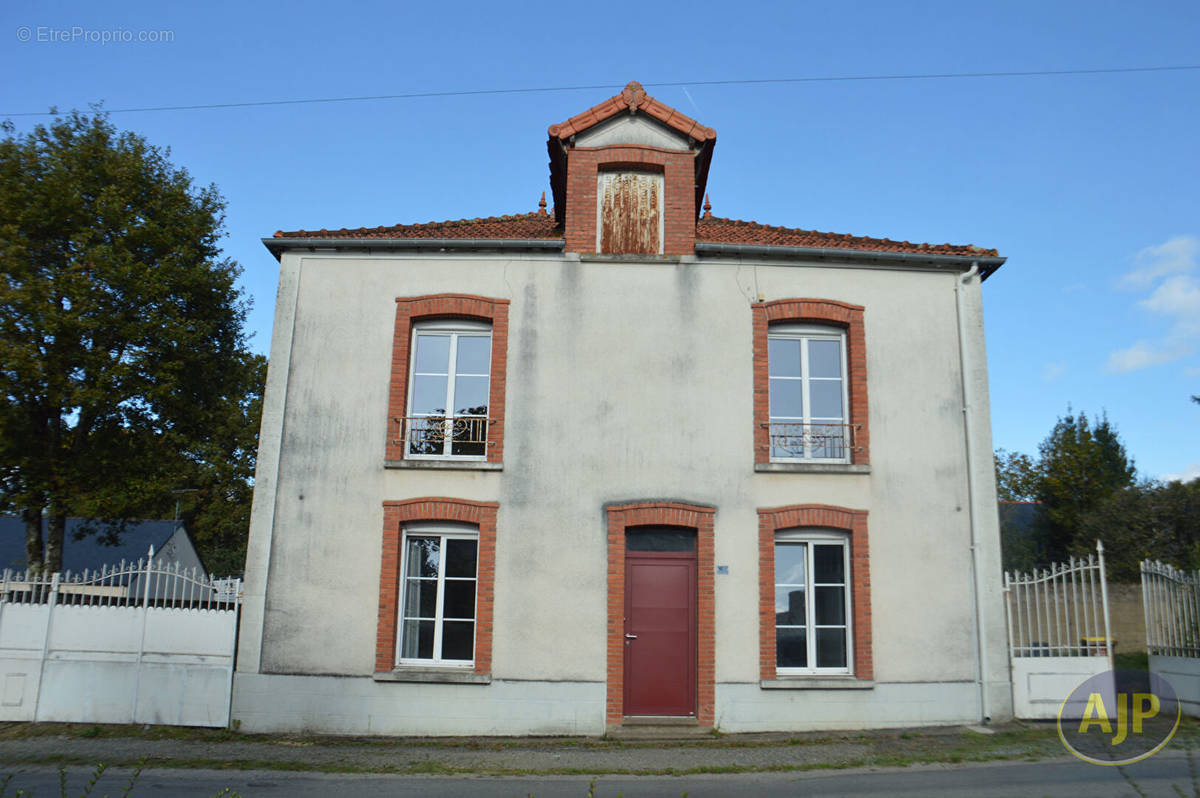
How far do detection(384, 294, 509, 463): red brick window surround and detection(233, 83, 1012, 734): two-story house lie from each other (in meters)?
0.04

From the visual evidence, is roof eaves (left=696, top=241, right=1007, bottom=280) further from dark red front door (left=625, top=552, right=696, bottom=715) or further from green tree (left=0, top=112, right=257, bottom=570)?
green tree (left=0, top=112, right=257, bottom=570)

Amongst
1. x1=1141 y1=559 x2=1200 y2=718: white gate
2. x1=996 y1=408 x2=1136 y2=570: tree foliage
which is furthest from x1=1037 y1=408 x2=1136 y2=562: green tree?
x1=1141 y1=559 x2=1200 y2=718: white gate

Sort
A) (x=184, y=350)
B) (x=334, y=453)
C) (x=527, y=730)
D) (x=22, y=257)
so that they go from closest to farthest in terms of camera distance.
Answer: (x=527, y=730) < (x=334, y=453) < (x=22, y=257) < (x=184, y=350)

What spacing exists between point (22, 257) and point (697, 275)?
10.6m

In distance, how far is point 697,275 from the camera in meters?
11.4

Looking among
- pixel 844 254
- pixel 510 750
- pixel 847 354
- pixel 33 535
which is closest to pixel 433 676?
pixel 510 750

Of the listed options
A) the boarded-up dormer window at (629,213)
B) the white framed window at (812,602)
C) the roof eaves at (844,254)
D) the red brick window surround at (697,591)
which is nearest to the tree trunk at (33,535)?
the red brick window surround at (697,591)

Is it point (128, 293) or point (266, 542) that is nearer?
point (266, 542)

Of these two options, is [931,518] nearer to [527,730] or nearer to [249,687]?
[527,730]

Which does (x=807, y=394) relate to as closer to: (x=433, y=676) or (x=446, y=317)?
(x=446, y=317)

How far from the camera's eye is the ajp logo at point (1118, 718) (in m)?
9.38

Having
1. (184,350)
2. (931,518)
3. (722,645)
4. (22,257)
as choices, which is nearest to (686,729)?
(722,645)

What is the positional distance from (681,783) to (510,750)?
2.39 m

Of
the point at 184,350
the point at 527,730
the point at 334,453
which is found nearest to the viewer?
the point at 527,730
